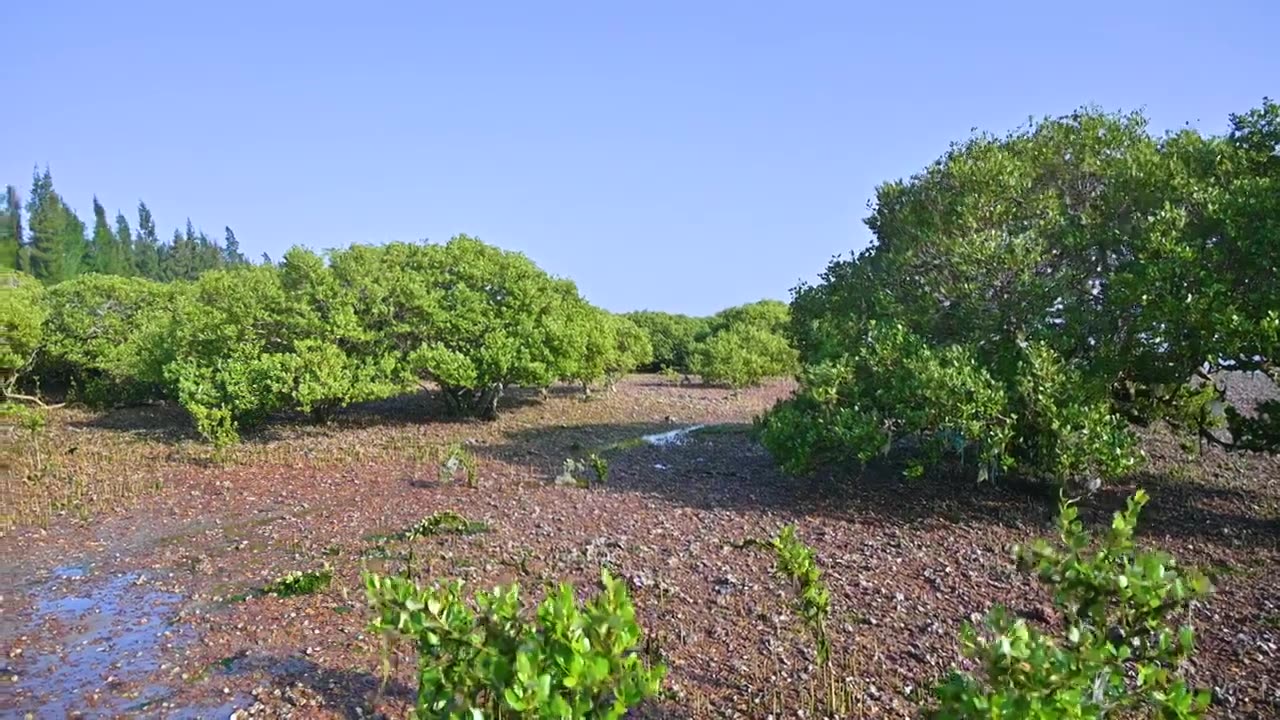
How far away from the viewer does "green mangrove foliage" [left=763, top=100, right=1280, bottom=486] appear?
14.5 m

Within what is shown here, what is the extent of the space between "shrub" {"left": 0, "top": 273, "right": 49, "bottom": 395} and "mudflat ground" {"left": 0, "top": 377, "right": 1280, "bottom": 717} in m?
11.8

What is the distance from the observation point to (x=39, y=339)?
37.8 meters

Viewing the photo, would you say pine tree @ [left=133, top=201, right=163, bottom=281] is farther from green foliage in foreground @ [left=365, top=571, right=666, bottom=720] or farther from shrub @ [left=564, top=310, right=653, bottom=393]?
green foliage in foreground @ [left=365, top=571, right=666, bottom=720]

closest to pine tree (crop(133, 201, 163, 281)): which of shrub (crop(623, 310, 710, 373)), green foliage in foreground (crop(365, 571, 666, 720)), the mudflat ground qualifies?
shrub (crop(623, 310, 710, 373))

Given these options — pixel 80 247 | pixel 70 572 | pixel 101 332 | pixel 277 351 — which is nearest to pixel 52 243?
pixel 80 247

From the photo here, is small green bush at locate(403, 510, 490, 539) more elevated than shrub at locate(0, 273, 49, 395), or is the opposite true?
shrub at locate(0, 273, 49, 395)

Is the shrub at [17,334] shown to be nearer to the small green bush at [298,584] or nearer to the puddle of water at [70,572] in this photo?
the puddle of water at [70,572]

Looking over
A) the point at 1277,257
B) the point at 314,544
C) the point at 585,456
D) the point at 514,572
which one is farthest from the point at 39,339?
the point at 1277,257

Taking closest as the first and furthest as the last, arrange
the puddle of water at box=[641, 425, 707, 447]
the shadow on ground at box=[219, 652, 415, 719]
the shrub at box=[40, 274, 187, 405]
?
1. the shadow on ground at box=[219, 652, 415, 719]
2. the puddle of water at box=[641, 425, 707, 447]
3. the shrub at box=[40, 274, 187, 405]

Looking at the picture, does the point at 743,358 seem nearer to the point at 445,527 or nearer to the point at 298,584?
the point at 445,527

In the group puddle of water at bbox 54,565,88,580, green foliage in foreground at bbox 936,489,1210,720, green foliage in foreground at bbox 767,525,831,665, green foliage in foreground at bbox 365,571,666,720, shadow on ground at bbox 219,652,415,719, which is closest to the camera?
green foliage in foreground at bbox 936,489,1210,720

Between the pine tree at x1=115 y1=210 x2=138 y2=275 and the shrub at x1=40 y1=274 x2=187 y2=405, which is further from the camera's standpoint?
the pine tree at x1=115 y1=210 x2=138 y2=275

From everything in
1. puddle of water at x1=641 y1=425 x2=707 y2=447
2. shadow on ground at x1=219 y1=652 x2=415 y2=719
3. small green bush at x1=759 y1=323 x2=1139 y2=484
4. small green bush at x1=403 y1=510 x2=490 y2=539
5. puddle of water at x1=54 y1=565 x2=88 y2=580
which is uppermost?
small green bush at x1=759 y1=323 x2=1139 y2=484

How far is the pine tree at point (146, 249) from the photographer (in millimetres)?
120500
